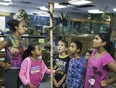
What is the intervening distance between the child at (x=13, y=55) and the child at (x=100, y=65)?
0.84 m

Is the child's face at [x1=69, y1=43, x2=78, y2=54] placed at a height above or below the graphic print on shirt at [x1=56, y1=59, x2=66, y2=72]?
above

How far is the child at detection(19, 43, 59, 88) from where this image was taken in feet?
7.97

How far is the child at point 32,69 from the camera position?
243 cm

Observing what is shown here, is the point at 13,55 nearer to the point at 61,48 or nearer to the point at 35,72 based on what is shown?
the point at 35,72

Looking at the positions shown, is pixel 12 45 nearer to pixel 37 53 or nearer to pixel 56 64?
pixel 37 53

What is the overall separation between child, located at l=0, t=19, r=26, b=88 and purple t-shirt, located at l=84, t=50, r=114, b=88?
859 mm

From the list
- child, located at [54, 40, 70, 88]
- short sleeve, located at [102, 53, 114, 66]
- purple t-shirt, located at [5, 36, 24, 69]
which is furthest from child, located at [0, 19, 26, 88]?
short sleeve, located at [102, 53, 114, 66]

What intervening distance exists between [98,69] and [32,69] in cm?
82

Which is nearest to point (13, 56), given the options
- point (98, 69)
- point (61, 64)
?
point (61, 64)

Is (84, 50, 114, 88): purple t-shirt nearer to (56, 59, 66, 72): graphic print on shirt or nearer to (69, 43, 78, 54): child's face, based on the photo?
(69, 43, 78, 54): child's face

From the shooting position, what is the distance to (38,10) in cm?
1557

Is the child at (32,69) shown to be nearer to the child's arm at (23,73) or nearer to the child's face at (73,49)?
the child's arm at (23,73)

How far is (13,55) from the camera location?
7.87ft

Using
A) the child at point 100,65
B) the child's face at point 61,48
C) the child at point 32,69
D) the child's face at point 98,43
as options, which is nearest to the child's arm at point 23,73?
the child at point 32,69
